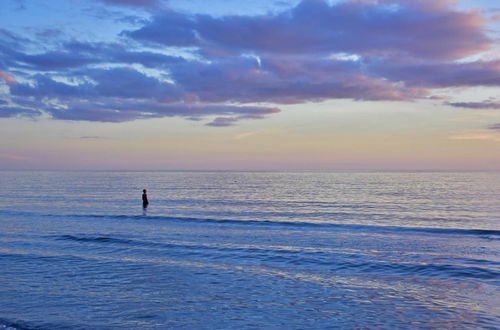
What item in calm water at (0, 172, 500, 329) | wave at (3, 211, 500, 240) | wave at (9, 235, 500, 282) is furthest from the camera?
wave at (3, 211, 500, 240)

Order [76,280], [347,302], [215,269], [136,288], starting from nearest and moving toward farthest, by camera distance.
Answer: [347,302] < [136,288] < [76,280] < [215,269]

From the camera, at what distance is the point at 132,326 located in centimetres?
1170

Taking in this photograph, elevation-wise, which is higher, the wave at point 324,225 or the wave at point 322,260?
the wave at point 322,260

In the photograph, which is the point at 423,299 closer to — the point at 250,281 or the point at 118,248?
the point at 250,281

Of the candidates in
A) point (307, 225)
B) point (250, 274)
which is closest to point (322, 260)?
point (250, 274)

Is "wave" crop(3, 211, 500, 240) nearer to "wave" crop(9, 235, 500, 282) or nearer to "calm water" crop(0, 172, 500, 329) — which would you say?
"calm water" crop(0, 172, 500, 329)

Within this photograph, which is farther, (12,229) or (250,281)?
(12,229)

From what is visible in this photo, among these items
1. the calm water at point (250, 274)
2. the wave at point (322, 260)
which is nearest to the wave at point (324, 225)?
the calm water at point (250, 274)

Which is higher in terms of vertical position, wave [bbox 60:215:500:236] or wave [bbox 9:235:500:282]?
wave [bbox 9:235:500:282]

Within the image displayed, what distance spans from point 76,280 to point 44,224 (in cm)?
1975

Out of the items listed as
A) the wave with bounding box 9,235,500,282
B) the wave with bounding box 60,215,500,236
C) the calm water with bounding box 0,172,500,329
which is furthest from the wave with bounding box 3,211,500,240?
the wave with bounding box 9,235,500,282

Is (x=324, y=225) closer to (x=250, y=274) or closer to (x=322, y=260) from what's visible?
(x=322, y=260)

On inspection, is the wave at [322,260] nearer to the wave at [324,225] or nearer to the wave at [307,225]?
the wave at [307,225]

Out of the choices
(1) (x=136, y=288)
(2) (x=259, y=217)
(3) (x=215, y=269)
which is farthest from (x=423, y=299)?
(2) (x=259, y=217)
